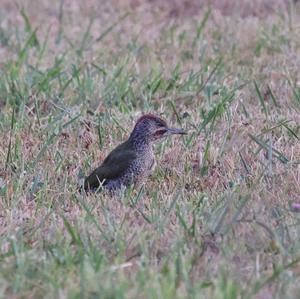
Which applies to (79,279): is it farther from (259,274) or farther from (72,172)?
(72,172)

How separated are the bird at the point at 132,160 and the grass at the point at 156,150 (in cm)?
14

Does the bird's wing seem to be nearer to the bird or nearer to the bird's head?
the bird

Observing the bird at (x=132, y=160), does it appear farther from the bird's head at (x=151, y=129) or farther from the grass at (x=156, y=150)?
the grass at (x=156, y=150)

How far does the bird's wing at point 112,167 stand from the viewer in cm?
645

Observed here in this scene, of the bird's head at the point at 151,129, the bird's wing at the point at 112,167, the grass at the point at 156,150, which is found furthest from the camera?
the bird's head at the point at 151,129

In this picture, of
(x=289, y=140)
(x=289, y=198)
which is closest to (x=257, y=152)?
(x=289, y=140)

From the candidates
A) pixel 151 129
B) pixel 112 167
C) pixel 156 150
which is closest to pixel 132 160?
pixel 112 167

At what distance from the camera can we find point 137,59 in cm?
934

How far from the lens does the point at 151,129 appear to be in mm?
6766

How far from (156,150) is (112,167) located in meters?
0.69

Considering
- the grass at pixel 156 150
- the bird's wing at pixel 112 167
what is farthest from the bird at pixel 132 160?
the grass at pixel 156 150

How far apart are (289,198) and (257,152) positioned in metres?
0.87

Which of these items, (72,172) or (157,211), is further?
(72,172)

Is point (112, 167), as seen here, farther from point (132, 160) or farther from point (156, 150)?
point (156, 150)
